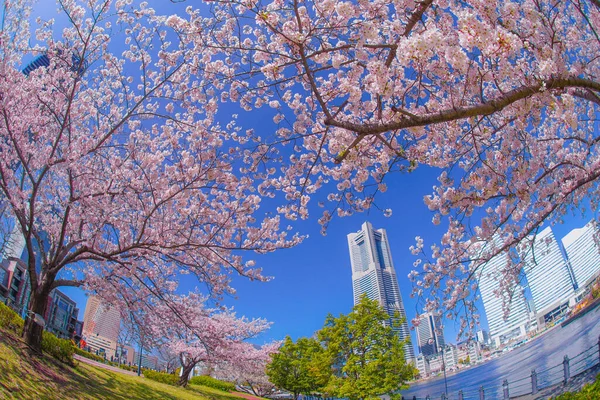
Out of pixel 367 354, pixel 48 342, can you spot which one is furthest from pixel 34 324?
pixel 367 354

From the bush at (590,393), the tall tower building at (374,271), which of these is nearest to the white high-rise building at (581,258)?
the bush at (590,393)

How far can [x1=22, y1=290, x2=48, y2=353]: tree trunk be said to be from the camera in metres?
7.63

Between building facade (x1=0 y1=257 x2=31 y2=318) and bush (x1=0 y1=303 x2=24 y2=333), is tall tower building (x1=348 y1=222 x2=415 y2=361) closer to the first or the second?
building facade (x1=0 y1=257 x2=31 y2=318)

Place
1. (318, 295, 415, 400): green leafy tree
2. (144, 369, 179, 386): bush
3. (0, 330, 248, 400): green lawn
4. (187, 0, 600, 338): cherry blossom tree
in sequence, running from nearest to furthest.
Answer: (187, 0, 600, 338): cherry blossom tree → (0, 330, 248, 400): green lawn → (144, 369, 179, 386): bush → (318, 295, 415, 400): green leafy tree

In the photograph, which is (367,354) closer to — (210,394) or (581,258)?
(210,394)

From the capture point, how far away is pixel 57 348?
912cm

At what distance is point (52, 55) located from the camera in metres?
7.13

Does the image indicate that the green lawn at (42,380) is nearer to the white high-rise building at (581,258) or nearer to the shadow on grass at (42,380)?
the shadow on grass at (42,380)

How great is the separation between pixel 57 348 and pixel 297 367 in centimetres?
2219

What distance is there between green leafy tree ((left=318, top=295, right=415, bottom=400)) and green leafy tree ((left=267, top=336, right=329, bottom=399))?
3028mm

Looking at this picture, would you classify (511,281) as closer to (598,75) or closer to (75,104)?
(598,75)

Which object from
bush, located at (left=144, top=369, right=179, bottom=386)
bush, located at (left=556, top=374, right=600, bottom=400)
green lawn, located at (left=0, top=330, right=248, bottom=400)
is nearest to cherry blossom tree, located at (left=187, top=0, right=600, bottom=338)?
bush, located at (left=556, top=374, right=600, bottom=400)

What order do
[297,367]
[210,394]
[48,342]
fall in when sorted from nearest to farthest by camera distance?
[48,342], [210,394], [297,367]

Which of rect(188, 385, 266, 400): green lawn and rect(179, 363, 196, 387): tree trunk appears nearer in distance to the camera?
rect(188, 385, 266, 400): green lawn
